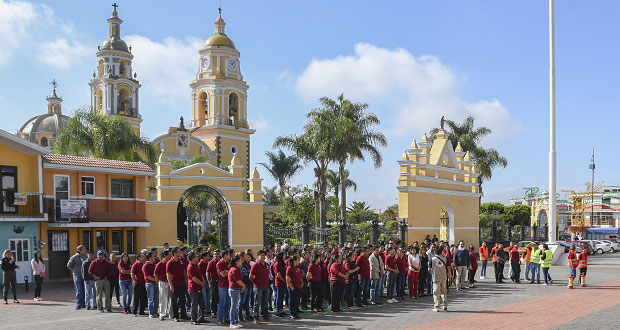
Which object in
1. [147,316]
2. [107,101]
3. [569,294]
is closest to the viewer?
[147,316]

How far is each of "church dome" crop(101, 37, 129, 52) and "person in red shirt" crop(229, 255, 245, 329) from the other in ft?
155

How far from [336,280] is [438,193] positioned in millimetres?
19362

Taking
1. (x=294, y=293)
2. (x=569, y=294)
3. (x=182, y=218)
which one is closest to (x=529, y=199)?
(x=182, y=218)

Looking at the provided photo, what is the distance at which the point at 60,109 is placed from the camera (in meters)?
71.3

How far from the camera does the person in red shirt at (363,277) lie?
16.6 metres

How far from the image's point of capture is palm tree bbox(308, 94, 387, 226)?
118 feet

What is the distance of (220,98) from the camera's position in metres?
55.2

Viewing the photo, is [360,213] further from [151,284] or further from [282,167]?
[151,284]

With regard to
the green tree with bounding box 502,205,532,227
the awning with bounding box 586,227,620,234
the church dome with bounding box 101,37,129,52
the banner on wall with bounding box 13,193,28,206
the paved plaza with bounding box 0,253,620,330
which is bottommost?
the awning with bounding box 586,227,620,234

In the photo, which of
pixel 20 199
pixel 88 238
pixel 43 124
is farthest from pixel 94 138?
pixel 43 124

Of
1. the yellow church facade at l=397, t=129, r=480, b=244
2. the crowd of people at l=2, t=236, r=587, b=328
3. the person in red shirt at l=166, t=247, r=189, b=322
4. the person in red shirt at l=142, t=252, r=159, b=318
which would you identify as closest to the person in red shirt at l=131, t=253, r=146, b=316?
the crowd of people at l=2, t=236, r=587, b=328

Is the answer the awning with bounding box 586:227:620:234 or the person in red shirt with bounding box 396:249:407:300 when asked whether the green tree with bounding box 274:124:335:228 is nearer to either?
the person in red shirt with bounding box 396:249:407:300

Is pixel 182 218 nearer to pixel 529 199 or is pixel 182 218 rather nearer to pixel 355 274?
pixel 355 274

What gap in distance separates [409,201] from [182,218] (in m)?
12.0
